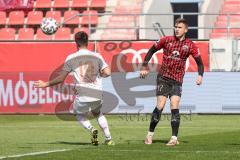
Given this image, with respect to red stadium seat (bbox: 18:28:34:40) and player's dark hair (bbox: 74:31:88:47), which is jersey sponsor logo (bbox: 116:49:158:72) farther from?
player's dark hair (bbox: 74:31:88:47)

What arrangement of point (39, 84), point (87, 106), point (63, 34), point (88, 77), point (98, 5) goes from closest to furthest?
1. point (39, 84)
2. point (88, 77)
3. point (87, 106)
4. point (63, 34)
5. point (98, 5)

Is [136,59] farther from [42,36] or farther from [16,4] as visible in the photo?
[16,4]

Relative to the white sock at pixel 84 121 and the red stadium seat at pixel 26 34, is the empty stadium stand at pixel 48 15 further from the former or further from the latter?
the white sock at pixel 84 121

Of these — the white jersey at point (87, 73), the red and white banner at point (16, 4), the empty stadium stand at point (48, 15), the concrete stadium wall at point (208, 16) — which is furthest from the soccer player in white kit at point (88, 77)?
the red and white banner at point (16, 4)

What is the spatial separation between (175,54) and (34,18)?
20242 millimetres

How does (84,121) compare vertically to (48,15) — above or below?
below

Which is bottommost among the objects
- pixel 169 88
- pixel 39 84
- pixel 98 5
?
pixel 169 88

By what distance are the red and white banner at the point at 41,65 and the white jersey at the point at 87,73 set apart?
459 inches

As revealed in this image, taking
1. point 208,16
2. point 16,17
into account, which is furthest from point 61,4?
point 208,16

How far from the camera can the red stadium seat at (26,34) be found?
106 ft

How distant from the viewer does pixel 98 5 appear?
109 feet

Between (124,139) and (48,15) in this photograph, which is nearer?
(124,139)

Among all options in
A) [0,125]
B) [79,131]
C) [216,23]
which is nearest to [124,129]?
[79,131]

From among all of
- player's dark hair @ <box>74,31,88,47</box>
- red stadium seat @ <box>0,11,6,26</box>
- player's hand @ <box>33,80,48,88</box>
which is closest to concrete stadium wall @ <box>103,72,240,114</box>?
red stadium seat @ <box>0,11,6,26</box>
